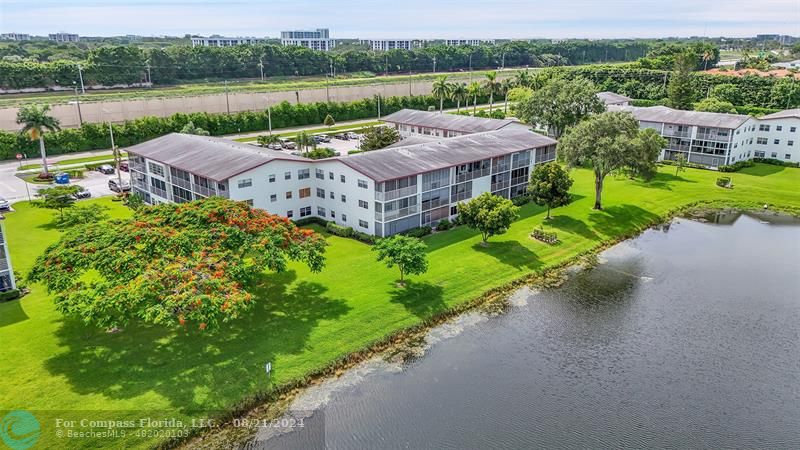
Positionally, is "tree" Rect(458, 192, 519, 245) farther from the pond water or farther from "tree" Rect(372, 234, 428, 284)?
"tree" Rect(372, 234, 428, 284)

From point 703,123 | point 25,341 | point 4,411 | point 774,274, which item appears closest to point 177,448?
point 4,411

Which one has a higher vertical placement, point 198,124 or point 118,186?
point 198,124

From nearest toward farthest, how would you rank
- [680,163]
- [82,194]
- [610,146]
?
[610,146] < [82,194] < [680,163]

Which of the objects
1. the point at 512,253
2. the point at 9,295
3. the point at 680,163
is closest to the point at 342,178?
the point at 512,253

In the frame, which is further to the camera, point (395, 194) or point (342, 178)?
point (342, 178)

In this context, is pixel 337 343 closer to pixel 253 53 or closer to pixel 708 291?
pixel 708 291

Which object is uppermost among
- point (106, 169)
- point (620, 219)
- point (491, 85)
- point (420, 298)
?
point (491, 85)

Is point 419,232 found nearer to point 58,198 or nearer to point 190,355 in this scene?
point 190,355
